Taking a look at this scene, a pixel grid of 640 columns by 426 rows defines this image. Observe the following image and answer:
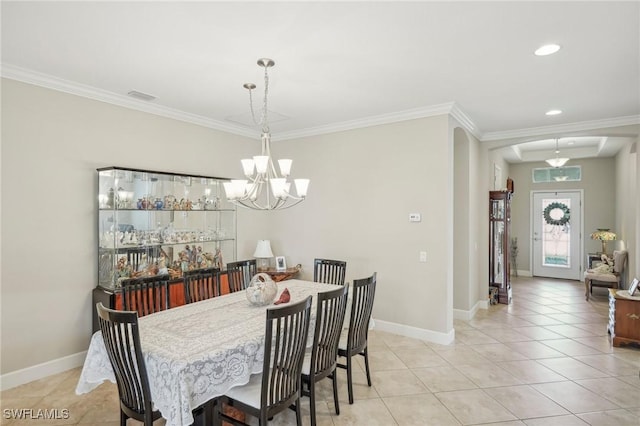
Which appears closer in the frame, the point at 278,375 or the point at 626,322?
the point at 278,375

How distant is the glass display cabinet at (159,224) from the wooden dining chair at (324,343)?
2.13 meters

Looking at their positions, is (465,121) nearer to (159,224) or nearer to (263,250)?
(263,250)

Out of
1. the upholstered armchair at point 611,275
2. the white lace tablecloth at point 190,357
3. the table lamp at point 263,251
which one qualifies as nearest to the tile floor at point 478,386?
the white lace tablecloth at point 190,357

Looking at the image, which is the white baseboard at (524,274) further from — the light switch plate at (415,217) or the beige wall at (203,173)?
the light switch plate at (415,217)

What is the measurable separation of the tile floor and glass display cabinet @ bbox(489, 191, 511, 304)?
135cm

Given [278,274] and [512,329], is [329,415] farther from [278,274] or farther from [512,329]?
[512,329]

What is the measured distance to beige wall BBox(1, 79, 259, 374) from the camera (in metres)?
3.13

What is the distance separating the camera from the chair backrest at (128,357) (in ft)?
6.07

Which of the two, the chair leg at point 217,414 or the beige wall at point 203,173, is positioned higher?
the beige wall at point 203,173

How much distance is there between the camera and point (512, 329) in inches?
189

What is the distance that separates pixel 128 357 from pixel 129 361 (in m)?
0.02

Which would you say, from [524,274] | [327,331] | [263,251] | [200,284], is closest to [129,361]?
[327,331]

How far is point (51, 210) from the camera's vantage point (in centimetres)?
336

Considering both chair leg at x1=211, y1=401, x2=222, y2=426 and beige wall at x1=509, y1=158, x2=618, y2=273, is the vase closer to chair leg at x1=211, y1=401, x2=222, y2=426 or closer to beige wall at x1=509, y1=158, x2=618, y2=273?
chair leg at x1=211, y1=401, x2=222, y2=426
